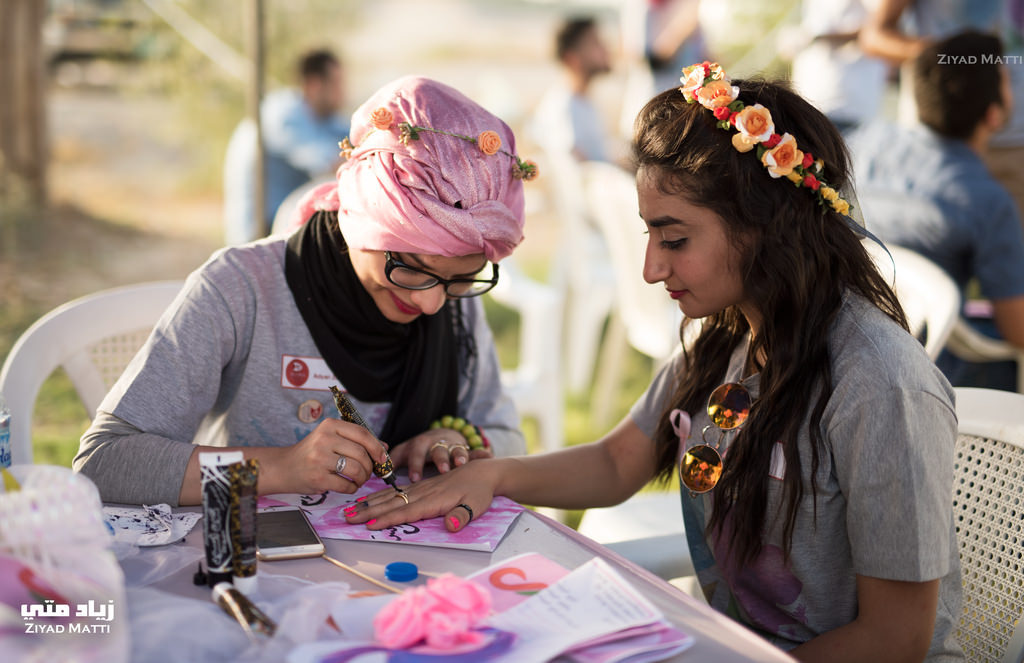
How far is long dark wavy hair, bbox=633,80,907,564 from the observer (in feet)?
5.41

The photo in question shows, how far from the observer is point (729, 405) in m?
1.79

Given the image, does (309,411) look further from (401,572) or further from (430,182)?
(401,572)

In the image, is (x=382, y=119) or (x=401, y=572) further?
(x=382, y=119)

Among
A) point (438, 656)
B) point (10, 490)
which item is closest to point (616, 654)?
point (438, 656)

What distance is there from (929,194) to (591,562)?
8.75ft

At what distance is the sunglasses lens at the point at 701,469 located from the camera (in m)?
1.77

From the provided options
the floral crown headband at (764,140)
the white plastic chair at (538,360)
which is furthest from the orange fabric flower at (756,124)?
the white plastic chair at (538,360)

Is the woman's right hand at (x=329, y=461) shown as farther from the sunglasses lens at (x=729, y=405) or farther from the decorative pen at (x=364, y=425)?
the sunglasses lens at (x=729, y=405)

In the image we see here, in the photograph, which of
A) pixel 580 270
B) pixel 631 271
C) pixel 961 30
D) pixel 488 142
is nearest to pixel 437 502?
pixel 488 142

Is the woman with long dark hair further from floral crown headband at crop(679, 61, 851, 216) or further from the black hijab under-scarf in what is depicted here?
the black hijab under-scarf

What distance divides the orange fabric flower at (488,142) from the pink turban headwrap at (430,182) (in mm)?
17

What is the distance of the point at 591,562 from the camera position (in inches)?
54.9

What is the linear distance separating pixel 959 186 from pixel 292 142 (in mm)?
3805

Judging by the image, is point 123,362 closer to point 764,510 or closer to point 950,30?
point 764,510
